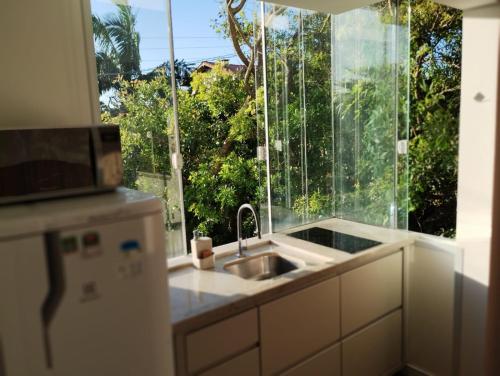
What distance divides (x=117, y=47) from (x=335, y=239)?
170 cm

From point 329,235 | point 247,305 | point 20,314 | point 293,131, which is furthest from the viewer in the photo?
point 293,131

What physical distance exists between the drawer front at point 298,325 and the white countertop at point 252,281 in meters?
0.06

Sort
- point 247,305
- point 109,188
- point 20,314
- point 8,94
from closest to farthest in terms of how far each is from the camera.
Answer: point 20,314, point 109,188, point 8,94, point 247,305

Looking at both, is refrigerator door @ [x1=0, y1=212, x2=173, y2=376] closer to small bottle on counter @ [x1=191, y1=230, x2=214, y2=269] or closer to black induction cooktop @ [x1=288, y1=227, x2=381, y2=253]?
small bottle on counter @ [x1=191, y1=230, x2=214, y2=269]

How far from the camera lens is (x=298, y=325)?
199 cm

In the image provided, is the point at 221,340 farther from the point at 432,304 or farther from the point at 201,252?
the point at 432,304

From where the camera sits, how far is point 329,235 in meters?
2.64

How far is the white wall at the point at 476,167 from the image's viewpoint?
6.74 feet

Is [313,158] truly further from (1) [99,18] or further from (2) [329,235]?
(1) [99,18]

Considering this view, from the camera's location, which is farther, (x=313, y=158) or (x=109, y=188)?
(x=313, y=158)

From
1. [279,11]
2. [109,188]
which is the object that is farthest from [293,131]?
[109,188]

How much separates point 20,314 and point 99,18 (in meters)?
1.47

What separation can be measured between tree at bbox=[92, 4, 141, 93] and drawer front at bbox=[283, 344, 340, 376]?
1.71 m

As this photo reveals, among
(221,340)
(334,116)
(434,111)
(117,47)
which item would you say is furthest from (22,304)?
(334,116)
